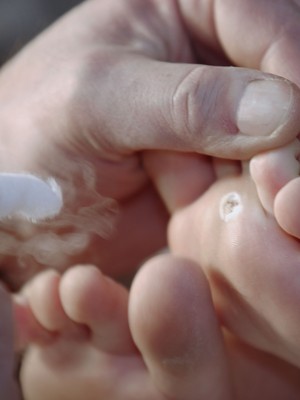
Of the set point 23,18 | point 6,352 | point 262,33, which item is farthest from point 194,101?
point 23,18

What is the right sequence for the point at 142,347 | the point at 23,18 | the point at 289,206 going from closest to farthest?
the point at 289,206, the point at 142,347, the point at 23,18

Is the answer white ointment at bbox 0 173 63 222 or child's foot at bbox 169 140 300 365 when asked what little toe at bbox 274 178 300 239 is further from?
white ointment at bbox 0 173 63 222

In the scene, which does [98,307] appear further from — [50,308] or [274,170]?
[274,170]

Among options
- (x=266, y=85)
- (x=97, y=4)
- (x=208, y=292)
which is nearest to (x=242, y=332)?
(x=208, y=292)

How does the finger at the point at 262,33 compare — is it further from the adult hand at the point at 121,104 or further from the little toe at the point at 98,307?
the little toe at the point at 98,307

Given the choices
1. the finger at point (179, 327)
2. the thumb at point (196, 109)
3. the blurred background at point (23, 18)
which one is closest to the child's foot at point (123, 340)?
the finger at point (179, 327)

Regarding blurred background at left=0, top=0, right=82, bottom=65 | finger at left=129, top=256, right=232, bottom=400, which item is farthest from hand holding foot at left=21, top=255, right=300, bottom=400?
blurred background at left=0, top=0, right=82, bottom=65
